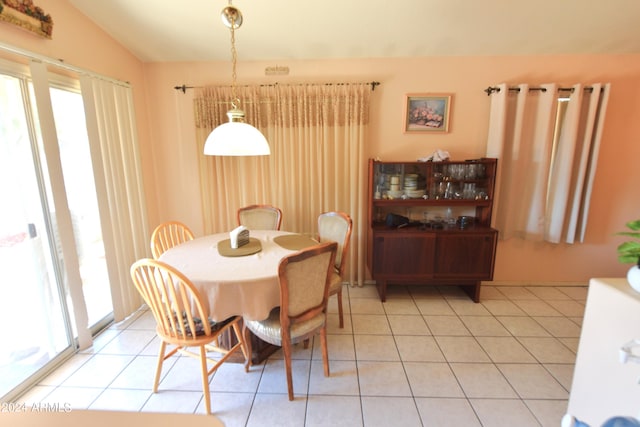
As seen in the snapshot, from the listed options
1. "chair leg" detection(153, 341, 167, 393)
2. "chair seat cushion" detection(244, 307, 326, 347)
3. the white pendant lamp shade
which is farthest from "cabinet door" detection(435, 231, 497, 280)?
"chair leg" detection(153, 341, 167, 393)

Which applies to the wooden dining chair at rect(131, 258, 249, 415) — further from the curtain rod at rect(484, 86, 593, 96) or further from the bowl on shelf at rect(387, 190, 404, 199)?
the curtain rod at rect(484, 86, 593, 96)

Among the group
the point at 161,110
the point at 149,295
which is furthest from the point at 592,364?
the point at 161,110

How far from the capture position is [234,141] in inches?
A: 67.5

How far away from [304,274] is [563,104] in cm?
315

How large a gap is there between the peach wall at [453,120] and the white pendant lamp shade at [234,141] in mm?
1428

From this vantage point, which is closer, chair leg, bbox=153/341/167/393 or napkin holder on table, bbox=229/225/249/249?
chair leg, bbox=153/341/167/393

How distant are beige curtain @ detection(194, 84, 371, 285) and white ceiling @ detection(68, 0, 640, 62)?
39cm

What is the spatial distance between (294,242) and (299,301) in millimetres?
689

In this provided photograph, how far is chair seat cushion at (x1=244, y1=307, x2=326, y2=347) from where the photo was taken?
5.36 ft

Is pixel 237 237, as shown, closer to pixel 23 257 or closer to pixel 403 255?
pixel 23 257

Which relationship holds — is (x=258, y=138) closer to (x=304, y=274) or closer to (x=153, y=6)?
(x=304, y=274)

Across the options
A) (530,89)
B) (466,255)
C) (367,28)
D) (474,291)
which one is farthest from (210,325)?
(530,89)

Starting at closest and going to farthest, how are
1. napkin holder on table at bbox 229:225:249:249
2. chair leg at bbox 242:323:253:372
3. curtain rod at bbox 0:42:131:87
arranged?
curtain rod at bbox 0:42:131:87 < chair leg at bbox 242:323:253:372 < napkin holder on table at bbox 229:225:249:249

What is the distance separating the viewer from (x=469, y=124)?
2.91 meters
